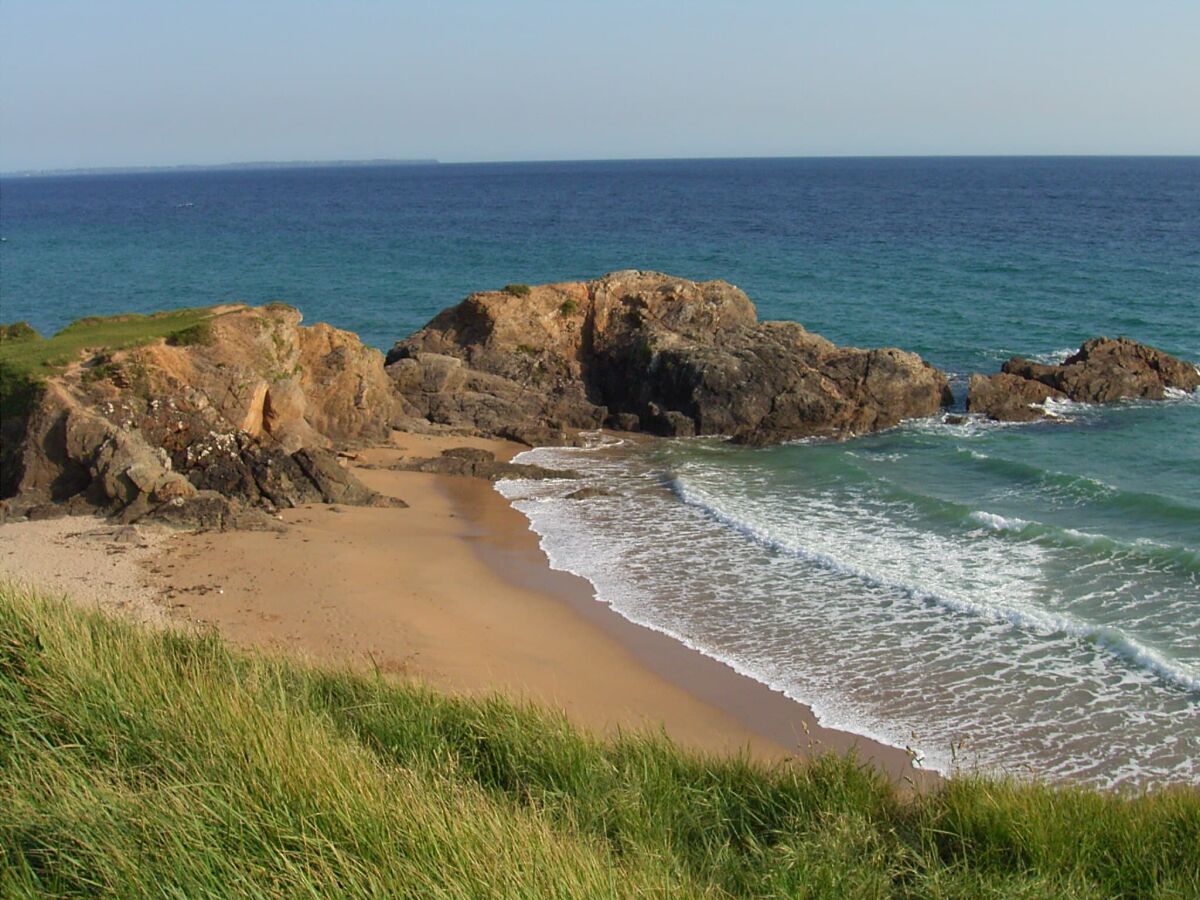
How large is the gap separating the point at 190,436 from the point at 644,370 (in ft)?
37.4

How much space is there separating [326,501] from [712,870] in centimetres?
1365

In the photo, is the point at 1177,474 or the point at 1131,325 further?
the point at 1131,325

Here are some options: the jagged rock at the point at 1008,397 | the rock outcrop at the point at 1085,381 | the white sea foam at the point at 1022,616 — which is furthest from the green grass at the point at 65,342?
the rock outcrop at the point at 1085,381

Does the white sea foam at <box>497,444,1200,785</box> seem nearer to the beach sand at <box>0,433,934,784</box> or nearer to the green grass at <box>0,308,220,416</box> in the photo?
the beach sand at <box>0,433,934,784</box>

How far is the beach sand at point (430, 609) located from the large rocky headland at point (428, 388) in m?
1.23

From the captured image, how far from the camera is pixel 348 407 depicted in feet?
77.0

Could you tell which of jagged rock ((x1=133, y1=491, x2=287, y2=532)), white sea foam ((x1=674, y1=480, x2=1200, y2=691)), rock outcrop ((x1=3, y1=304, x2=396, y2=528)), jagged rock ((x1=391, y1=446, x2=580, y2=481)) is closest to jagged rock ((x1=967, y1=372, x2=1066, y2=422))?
white sea foam ((x1=674, y1=480, x2=1200, y2=691))

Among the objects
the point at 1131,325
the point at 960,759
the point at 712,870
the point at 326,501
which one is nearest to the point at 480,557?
the point at 326,501

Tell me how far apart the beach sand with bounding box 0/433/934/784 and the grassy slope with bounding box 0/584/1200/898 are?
2.85 m

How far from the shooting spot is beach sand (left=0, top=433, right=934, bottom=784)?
12.2 metres

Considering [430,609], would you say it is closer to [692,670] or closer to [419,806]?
[692,670]

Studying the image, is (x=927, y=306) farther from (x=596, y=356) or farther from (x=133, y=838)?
(x=133, y=838)

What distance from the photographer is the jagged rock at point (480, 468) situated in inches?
850

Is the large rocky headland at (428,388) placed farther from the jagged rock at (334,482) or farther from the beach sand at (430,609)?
the beach sand at (430,609)
